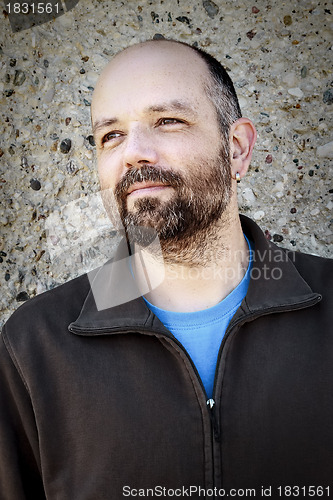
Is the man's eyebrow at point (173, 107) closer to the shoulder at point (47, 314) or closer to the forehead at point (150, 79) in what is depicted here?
the forehead at point (150, 79)

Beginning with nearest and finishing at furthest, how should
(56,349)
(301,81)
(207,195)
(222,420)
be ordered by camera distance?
(222,420)
(56,349)
(207,195)
(301,81)

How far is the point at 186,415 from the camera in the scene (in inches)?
58.4

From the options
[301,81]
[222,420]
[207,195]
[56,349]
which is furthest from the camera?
[301,81]

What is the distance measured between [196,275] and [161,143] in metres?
0.48

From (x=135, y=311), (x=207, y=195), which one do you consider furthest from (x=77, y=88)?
(x=135, y=311)

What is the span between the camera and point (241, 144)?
76.5 inches

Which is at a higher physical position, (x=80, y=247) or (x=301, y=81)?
(x=301, y=81)

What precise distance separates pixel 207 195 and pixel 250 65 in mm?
899

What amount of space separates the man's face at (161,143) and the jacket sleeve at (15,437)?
628 mm

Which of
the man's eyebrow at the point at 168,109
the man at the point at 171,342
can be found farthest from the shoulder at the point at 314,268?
the man's eyebrow at the point at 168,109

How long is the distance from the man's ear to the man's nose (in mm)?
356

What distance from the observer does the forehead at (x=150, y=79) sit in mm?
1718

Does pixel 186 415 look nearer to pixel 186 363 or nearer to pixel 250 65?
pixel 186 363

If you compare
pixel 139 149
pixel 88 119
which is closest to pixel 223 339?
pixel 139 149
